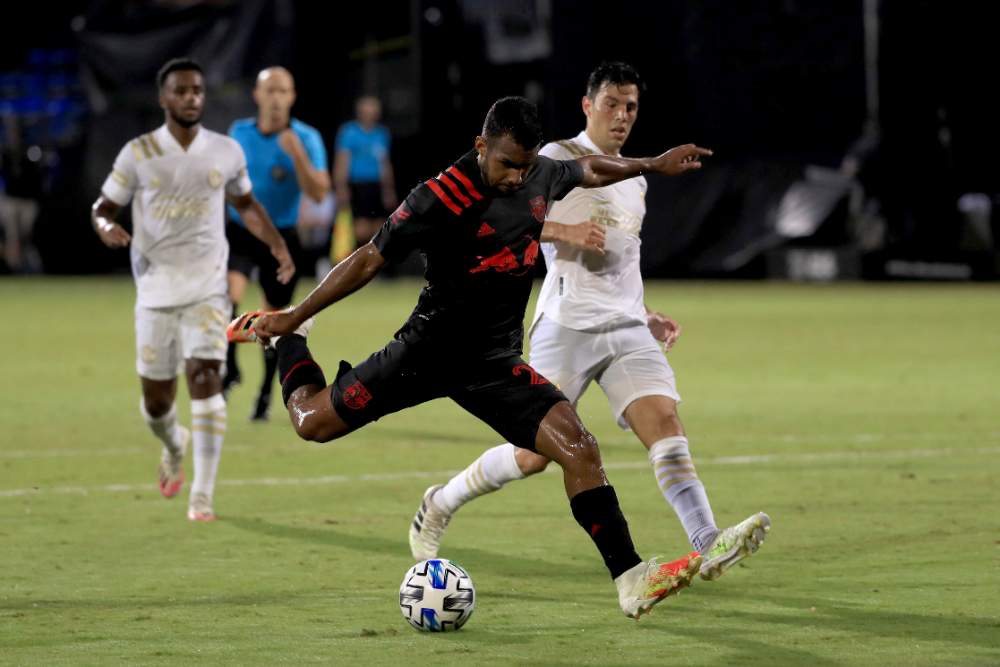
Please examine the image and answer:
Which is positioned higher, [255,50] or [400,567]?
[255,50]

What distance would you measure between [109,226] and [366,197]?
15782mm

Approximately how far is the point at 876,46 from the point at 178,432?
19173 mm

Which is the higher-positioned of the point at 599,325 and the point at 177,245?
the point at 177,245

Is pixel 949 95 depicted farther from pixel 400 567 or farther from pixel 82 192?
pixel 400 567

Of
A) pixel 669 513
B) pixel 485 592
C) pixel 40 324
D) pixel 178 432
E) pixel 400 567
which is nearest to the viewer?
pixel 485 592

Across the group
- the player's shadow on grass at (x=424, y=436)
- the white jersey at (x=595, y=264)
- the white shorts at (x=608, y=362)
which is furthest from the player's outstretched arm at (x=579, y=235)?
the player's shadow on grass at (x=424, y=436)

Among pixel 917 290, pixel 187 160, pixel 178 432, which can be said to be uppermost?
pixel 187 160

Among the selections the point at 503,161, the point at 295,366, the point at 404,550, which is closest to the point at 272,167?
the point at 404,550

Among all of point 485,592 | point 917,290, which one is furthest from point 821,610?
point 917,290

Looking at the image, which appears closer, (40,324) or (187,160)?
(187,160)

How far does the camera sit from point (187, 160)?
901cm

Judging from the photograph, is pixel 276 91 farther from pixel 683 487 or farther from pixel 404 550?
pixel 683 487

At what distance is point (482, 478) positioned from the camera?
7.32 meters

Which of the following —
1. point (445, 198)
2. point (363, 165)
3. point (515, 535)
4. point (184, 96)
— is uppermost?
point (184, 96)
